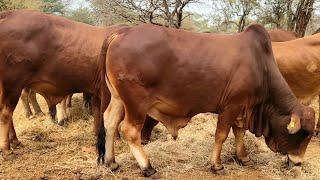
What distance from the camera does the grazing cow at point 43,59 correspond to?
5.72m

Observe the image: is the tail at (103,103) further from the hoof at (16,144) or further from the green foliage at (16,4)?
the green foliage at (16,4)

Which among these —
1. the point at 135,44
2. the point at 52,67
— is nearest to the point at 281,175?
the point at 135,44

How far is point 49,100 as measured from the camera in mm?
6340

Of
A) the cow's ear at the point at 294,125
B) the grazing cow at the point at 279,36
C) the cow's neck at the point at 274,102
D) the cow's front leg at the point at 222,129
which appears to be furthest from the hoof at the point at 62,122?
the grazing cow at the point at 279,36

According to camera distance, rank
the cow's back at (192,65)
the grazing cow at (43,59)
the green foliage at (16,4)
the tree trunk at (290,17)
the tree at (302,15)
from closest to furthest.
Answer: the cow's back at (192,65)
the grazing cow at (43,59)
the tree at (302,15)
the tree trunk at (290,17)
the green foliage at (16,4)

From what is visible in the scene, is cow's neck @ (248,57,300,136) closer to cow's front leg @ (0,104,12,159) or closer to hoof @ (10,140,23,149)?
cow's front leg @ (0,104,12,159)

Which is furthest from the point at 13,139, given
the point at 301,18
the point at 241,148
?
the point at 301,18

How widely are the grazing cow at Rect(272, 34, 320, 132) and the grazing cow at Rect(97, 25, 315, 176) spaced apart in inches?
60.9

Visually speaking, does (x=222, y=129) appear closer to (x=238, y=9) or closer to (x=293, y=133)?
(x=293, y=133)

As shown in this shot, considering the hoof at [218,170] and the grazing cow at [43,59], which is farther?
the grazing cow at [43,59]

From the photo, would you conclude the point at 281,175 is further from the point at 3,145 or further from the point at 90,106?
the point at 90,106

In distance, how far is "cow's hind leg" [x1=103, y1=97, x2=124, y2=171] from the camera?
214 inches

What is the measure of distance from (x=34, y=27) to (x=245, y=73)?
2668mm

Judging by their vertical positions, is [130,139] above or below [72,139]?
above
